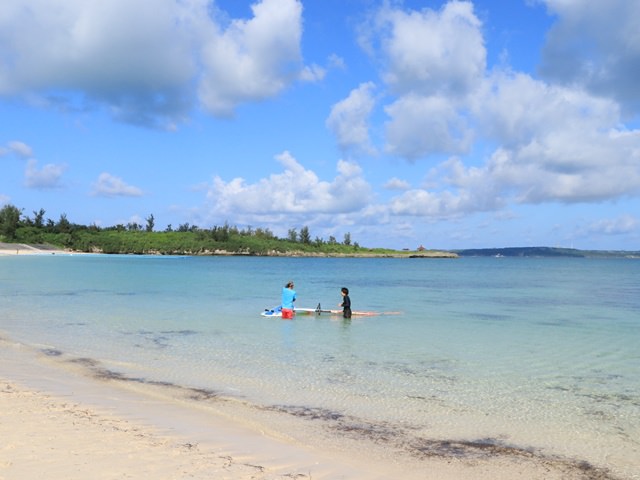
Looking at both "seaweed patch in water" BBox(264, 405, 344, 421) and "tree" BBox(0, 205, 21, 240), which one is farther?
"tree" BBox(0, 205, 21, 240)

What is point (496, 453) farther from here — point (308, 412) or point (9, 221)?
point (9, 221)

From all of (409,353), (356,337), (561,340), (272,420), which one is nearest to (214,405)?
(272,420)

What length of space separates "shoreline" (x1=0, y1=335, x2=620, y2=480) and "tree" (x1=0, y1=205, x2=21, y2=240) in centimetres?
15390

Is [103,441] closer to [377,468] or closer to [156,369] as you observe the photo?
[377,468]

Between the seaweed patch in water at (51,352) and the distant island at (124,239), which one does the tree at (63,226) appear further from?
the seaweed patch in water at (51,352)

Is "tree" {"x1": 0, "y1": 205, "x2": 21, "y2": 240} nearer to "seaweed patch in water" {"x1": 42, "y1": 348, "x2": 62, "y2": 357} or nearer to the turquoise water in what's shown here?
the turquoise water

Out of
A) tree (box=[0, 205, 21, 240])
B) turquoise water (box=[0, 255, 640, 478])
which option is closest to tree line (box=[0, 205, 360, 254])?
tree (box=[0, 205, 21, 240])

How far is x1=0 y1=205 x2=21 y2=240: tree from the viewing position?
144375 mm

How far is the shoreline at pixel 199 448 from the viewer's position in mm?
6574

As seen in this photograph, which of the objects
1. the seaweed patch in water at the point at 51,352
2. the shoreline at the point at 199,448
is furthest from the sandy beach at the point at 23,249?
the shoreline at the point at 199,448

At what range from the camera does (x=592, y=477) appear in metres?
7.50

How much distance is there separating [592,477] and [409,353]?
9816mm

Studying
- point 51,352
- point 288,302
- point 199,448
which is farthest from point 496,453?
point 288,302

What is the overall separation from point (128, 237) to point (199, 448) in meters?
180
